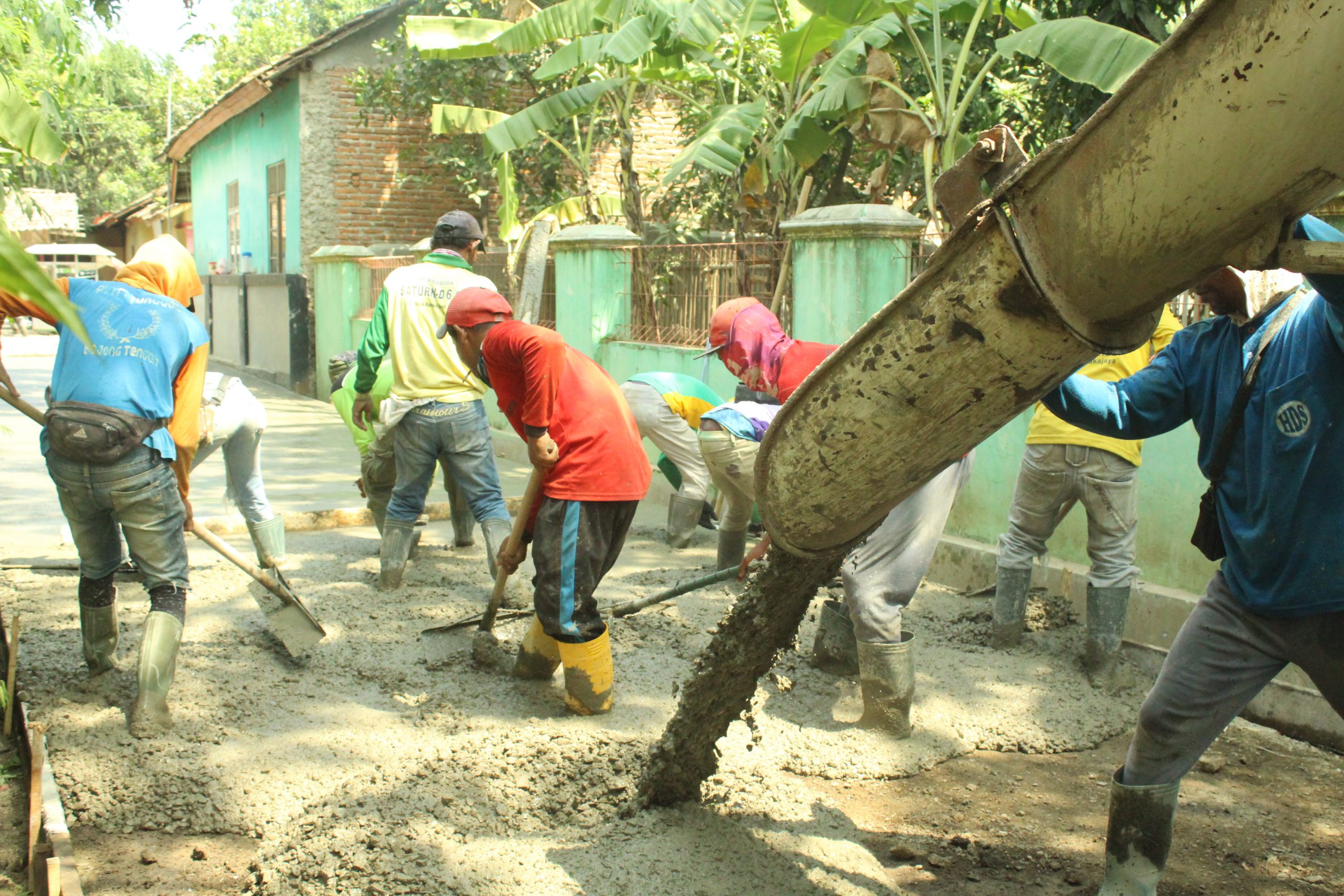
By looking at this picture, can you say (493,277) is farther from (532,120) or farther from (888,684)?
(888,684)

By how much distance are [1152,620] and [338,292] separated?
40.2ft

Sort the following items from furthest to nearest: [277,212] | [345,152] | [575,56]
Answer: [277,212] → [345,152] → [575,56]

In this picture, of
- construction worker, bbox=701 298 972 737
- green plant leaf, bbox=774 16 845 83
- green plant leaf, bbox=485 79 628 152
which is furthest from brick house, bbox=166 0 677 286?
construction worker, bbox=701 298 972 737

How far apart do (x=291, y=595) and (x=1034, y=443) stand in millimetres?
3355

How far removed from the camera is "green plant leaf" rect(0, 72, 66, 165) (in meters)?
4.23

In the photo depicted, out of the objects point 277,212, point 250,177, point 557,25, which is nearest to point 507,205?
point 557,25

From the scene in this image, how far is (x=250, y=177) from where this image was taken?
1967 cm


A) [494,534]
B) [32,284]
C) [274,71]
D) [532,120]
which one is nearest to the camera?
[32,284]

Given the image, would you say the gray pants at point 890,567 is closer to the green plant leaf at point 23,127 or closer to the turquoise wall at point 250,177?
the green plant leaf at point 23,127

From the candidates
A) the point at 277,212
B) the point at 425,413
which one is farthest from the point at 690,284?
the point at 277,212

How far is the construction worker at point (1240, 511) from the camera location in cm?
240

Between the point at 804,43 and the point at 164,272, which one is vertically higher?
the point at 804,43

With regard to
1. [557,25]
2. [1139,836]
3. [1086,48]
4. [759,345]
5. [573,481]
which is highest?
[557,25]

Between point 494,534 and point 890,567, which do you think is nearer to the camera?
point 890,567
